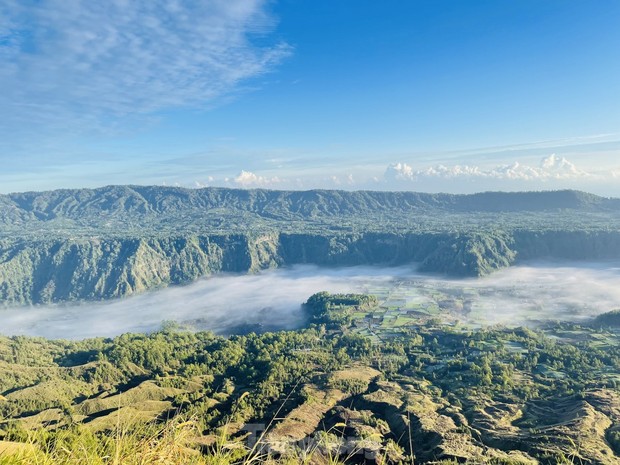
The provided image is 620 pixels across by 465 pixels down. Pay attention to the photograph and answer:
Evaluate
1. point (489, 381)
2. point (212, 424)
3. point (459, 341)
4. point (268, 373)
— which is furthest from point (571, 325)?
point (212, 424)

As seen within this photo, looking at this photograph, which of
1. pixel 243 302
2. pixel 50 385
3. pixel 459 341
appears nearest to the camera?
pixel 50 385

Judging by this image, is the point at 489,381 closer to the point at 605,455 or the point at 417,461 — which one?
the point at 605,455

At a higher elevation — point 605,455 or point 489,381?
point 605,455

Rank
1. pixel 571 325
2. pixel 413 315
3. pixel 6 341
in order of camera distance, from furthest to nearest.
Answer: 1. pixel 413 315
2. pixel 571 325
3. pixel 6 341

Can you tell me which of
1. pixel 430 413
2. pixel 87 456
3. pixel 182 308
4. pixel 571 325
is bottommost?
pixel 182 308

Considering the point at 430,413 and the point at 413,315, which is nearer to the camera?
the point at 430,413

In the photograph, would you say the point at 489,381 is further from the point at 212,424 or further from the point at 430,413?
the point at 212,424
